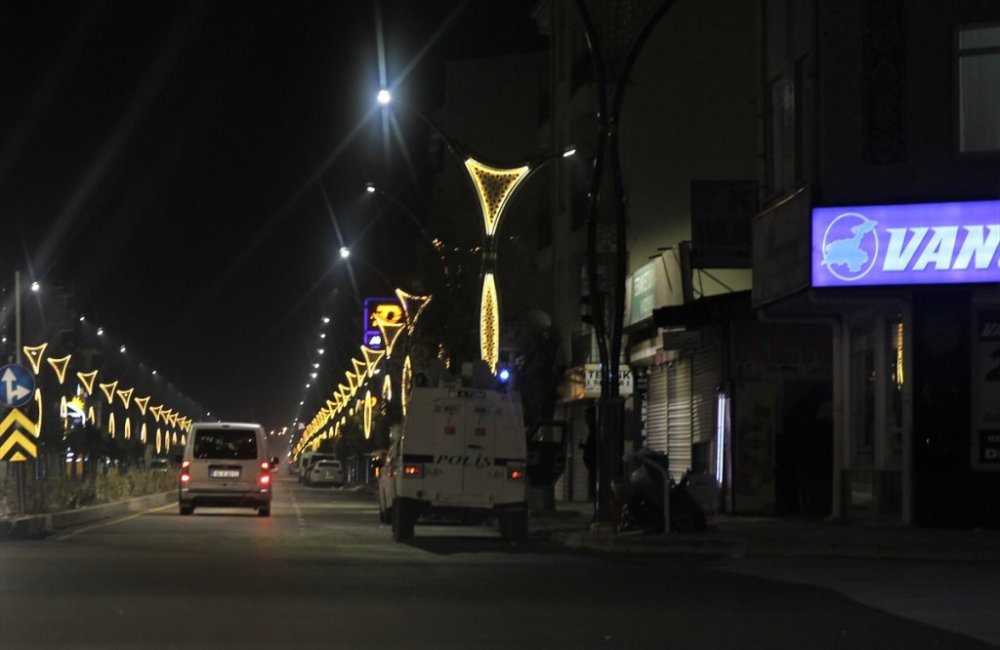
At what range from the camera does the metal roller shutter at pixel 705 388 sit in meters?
36.4

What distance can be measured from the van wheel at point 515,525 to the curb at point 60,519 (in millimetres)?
7248

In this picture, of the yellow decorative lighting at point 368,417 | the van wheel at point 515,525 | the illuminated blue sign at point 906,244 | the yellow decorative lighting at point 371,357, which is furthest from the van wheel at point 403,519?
the yellow decorative lighting at point 368,417

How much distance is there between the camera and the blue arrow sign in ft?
93.0

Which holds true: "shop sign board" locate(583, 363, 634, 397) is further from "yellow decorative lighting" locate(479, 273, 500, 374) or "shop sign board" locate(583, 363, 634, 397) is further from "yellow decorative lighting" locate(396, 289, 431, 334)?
"yellow decorative lighting" locate(396, 289, 431, 334)

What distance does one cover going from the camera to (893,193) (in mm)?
25734

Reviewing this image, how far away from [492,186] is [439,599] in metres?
19.5

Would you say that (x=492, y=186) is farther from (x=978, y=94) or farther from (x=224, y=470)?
(x=978, y=94)

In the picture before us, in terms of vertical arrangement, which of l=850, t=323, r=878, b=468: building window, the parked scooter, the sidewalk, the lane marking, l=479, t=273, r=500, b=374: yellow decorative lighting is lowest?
the lane marking

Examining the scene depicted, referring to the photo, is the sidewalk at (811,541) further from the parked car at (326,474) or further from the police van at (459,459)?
the parked car at (326,474)

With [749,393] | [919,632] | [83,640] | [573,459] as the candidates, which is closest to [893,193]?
[749,393]

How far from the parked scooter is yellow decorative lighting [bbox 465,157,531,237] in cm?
923

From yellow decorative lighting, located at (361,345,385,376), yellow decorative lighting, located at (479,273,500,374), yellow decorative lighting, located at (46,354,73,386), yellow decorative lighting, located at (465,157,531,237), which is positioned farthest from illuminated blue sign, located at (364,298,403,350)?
yellow decorative lighting, located at (465,157,531,237)

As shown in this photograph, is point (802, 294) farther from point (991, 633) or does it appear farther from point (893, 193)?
point (991, 633)

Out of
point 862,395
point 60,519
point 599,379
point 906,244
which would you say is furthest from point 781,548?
point 599,379
